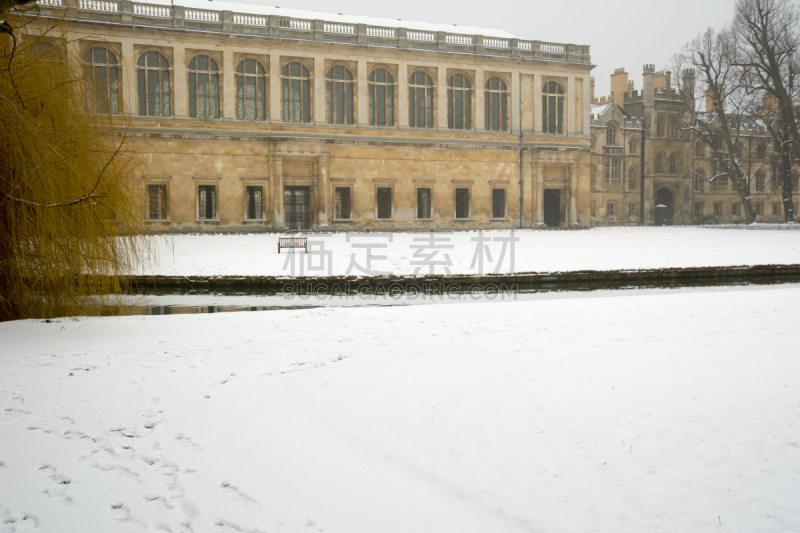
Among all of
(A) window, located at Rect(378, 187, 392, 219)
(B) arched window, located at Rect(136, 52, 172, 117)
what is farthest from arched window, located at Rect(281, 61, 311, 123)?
(B) arched window, located at Rect(136, 52, 172, 117)

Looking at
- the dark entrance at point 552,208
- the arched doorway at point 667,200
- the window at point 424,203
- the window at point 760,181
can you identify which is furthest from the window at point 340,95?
the window at point 760,181

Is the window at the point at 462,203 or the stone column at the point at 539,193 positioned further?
the stone column at the point at 539,193

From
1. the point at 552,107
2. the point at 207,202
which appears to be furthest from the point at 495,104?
the point at 207,202

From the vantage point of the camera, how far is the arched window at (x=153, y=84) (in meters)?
32.6

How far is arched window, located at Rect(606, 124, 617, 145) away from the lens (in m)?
55.2

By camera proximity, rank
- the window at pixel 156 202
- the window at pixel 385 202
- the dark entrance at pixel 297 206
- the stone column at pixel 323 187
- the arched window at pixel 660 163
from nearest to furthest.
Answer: the window at pixel 156 202 < the stone column at pixel 323 187 < the dark entrance at pixel 297 206 < the window at pixel 385 202 < the arched window at pixel 660 163

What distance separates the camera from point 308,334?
8.37m

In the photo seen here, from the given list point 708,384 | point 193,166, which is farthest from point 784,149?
point 708,384

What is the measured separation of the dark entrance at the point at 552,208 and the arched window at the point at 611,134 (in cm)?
1662

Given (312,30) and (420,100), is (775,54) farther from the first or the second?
(312,30)

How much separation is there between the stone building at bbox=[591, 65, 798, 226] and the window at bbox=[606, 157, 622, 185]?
0.30 ft

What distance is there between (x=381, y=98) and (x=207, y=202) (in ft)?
41.1

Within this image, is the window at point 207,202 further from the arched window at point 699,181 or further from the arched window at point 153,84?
the arched window at point 699,181

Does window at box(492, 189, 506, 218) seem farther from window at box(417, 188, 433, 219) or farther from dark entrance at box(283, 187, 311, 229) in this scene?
dark entrance at box(283, 187, 311, 229)
